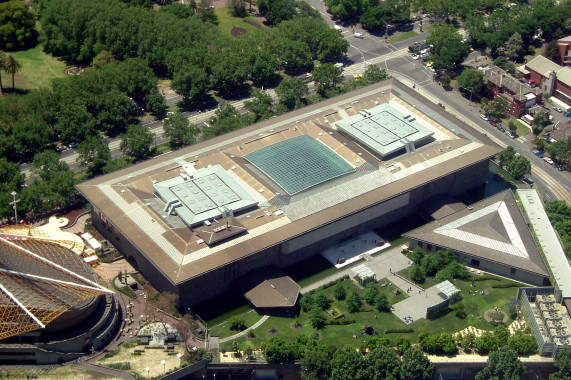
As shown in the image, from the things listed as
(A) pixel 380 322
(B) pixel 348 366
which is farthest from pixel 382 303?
(B) pixel 348 366

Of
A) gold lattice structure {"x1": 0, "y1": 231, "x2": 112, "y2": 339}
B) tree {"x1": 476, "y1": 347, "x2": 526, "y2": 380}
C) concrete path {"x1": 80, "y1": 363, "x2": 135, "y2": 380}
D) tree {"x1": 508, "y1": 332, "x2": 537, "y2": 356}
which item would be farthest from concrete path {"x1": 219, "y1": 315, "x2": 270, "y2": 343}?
tree {"x1": 508, "y1": 332, "x2": 537, "y2": 356}

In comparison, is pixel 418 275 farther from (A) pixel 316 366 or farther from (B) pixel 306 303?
(A) pixel 316 366

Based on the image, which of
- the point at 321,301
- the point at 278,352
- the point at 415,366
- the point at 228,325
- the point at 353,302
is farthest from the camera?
the point at 321,301

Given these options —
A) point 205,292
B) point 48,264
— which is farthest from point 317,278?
point 48,264

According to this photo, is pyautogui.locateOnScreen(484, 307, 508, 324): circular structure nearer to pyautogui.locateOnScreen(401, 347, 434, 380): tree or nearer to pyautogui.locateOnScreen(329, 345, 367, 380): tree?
pyautogui.locateOnScreen(401, 347, 434, 380): tree

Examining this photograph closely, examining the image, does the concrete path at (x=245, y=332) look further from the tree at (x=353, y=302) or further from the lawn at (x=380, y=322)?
the tree at (x=353, y=302)

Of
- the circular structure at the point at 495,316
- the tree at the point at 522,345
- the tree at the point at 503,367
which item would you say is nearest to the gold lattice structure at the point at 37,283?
the tree at the point at 503,367
